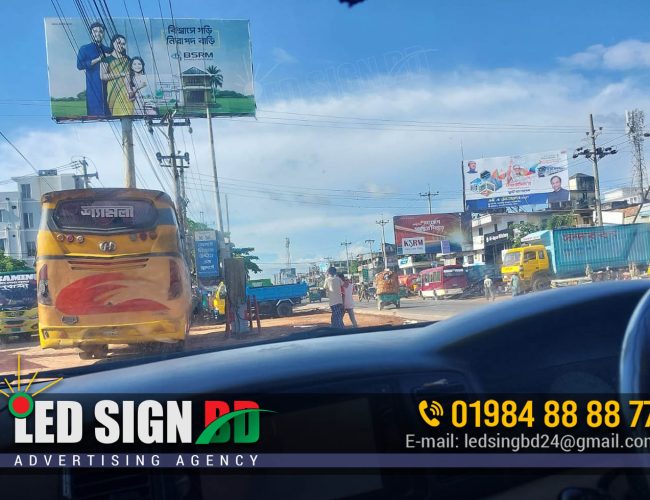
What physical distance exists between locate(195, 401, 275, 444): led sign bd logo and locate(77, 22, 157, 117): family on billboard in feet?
87.1

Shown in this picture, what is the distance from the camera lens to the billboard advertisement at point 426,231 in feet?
136

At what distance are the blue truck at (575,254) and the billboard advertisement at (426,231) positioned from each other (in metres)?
14.5

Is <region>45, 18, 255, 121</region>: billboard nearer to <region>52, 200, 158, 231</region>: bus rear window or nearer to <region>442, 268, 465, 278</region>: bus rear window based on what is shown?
<region>442, 268, 465, 278</region>: bus rear window

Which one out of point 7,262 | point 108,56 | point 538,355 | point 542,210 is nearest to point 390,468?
point 538,355

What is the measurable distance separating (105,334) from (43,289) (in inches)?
43.5

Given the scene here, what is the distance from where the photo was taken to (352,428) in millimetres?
1797

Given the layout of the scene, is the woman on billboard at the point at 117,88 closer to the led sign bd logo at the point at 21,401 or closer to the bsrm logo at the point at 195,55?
the bsrm logo at the point at 195,55

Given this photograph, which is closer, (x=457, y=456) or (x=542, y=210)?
(x=457, y=456)

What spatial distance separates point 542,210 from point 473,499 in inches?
1749

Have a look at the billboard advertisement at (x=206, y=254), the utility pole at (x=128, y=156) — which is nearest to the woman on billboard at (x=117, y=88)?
the utility pole at (x=128, y=156)

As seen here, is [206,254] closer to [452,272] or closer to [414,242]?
[452,272]

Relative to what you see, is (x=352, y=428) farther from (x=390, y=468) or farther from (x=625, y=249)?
(x=625, y=249)

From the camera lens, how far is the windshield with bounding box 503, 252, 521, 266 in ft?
84.8

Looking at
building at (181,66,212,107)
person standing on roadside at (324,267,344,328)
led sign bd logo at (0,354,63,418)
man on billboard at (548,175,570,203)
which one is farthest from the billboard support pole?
man on billboard at (548,175,570,203)
